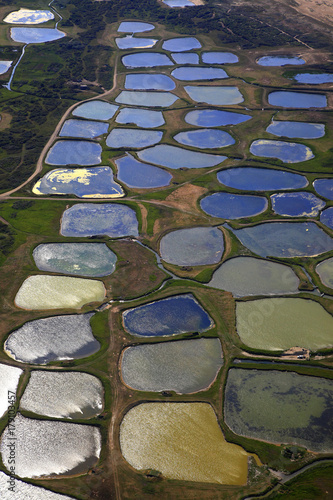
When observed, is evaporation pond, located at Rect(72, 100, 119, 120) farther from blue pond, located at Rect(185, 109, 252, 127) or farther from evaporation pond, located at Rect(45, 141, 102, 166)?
blue pond, located at Rect(185, 109, 252, 127)

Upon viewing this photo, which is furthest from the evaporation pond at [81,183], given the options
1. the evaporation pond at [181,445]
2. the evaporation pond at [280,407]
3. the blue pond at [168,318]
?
the evaporation pond at [181,445]

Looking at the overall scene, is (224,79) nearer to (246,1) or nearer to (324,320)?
(246,1)

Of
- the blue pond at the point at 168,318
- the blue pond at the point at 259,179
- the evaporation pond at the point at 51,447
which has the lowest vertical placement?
the evaporation pond at the point at 51,447

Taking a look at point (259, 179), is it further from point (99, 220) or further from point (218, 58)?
point (218, 58)

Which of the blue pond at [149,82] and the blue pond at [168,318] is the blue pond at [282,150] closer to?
the blue pond at [149,82]

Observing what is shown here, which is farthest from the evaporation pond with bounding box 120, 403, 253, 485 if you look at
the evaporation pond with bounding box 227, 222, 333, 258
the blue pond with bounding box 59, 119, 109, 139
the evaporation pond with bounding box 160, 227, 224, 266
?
the blue pond with bounding box 59, 119, 109, 139

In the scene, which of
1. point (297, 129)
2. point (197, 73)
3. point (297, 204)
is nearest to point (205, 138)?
point (297, 129)
